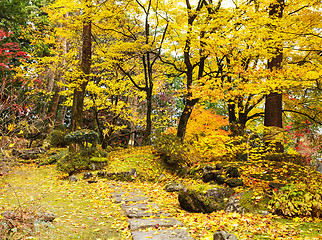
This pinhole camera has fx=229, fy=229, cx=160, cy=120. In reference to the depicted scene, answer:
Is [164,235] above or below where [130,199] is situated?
above

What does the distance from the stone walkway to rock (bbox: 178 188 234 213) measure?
0.68 m

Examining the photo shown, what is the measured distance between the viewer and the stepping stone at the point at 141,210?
15.4 feet

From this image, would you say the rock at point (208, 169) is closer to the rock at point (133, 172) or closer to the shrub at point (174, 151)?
the shrub at point (174, 151)

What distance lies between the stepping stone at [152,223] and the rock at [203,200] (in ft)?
3.03

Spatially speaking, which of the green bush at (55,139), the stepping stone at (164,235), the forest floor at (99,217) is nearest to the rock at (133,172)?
the forest floor at (99,217)

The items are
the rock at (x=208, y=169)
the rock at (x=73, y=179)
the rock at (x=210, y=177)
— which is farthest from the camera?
the rock at (x=73, y=179)

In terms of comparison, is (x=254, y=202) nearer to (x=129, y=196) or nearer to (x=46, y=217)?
(x=129, y=196)

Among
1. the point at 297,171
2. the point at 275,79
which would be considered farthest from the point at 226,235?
the point at 275,79

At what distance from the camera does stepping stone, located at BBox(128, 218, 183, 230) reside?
13.2 ft

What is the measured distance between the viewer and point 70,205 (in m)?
5.50

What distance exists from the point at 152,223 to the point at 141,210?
94 centimetres

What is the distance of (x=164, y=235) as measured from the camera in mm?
3645

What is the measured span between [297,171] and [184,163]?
163 inches

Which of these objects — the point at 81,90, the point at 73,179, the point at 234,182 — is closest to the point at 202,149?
the point at 234,182
